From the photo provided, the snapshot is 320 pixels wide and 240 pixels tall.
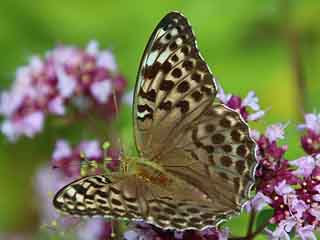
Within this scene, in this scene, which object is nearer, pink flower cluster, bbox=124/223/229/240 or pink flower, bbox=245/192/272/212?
pink flower cluster, bbox=124/223/229/240

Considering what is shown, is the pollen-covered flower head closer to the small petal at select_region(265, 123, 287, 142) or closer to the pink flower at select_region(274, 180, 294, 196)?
the small petal at select_region(265, 123, 287, 142)

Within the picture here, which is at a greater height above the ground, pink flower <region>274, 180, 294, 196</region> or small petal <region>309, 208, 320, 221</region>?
pink flower <region>274, 180, 294, 196</region>

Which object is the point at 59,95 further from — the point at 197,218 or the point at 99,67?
the point at 197,218

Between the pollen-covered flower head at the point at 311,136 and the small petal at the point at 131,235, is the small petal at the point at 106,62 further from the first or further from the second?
the small petal at the point at 131,235

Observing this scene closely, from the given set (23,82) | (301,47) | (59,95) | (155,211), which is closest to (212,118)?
(155,211)

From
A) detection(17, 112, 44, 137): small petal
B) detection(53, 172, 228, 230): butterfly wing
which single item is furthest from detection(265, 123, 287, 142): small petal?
detection(17, 112, 44, 137): small petal

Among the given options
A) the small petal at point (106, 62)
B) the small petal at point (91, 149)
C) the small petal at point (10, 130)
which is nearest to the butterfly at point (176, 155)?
the small petal at point (91, 149)
